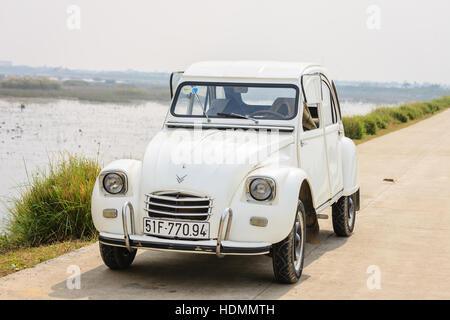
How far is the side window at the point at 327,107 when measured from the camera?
9.33 meters

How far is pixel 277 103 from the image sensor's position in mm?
8305

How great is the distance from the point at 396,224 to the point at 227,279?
3973 millimetres

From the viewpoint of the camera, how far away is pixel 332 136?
9383 mm

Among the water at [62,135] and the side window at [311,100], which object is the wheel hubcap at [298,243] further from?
the water at [62,135]

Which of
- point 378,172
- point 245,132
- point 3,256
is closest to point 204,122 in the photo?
point 245,132

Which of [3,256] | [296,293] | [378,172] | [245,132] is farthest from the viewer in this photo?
[378,172]

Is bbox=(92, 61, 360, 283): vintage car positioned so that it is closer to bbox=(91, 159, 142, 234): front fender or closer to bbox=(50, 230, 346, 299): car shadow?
bbox=(91, 159, 142, 234): front fender

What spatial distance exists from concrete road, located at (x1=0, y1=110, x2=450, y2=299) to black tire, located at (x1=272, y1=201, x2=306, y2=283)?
110 millimetres

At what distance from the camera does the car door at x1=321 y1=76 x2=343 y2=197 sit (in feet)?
29.8

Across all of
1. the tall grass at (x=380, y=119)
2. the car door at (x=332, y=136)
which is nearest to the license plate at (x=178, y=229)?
the car door at (x=332, y=136)

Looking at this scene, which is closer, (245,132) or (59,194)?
(245,132)

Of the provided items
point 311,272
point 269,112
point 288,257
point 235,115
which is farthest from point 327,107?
point 288,257

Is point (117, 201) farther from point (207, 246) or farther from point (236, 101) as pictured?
point (236, 101)
